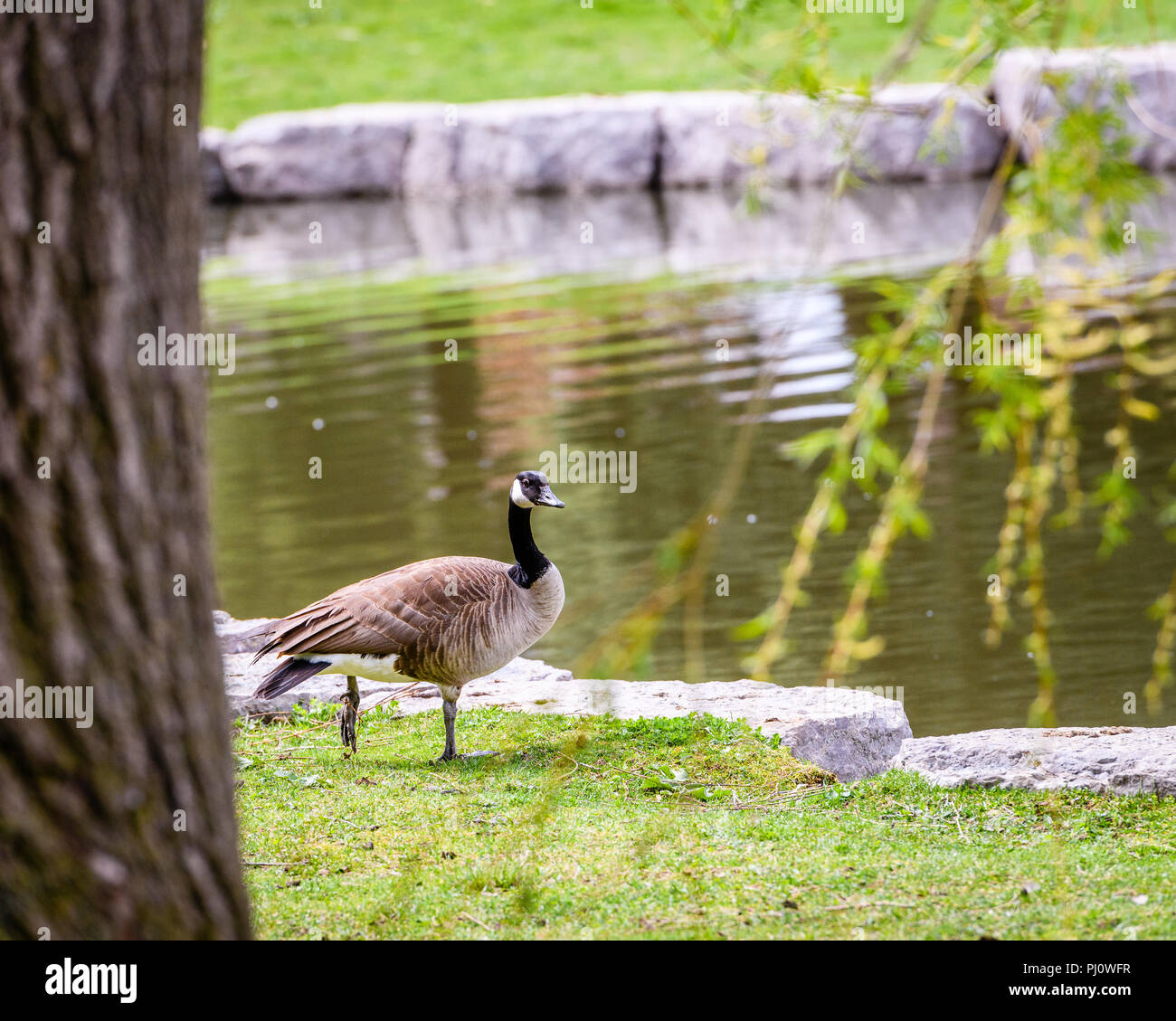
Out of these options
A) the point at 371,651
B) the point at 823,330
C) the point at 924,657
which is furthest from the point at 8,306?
the point at 823,330

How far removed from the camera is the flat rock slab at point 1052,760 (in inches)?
274

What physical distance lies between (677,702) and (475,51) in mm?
42453

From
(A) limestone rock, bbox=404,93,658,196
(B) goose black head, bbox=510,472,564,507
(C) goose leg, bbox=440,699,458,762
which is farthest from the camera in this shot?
(A) limestone rock, bbox=404,93,658,196

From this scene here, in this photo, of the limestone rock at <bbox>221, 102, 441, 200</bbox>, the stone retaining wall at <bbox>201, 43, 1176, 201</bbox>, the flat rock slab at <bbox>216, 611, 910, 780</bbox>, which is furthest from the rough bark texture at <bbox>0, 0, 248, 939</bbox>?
the limestone rock at <bbox>221, 102, 441, 200</bbox>

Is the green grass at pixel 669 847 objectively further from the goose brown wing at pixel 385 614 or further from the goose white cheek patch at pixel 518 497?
the goose white cheek patch at pixel 518 497

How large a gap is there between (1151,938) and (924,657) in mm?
5963

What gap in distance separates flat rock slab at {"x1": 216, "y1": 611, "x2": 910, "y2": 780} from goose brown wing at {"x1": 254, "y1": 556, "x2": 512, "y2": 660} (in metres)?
0.58

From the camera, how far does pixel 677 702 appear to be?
866 centimetres

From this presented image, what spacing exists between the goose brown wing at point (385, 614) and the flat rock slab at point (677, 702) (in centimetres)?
58

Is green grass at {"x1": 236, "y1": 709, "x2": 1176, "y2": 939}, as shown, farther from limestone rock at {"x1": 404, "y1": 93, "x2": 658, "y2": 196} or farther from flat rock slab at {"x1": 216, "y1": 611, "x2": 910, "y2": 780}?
limestone rock at {"x1": 404, "y1": 93, "x2": 658, "y2": 196}

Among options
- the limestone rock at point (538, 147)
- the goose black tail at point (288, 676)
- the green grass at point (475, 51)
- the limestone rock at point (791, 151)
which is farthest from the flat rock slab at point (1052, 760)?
the green grass at point (475, 51)

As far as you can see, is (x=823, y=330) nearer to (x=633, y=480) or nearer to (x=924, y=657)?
(x=633, y=480)

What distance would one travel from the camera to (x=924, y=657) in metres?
10.6

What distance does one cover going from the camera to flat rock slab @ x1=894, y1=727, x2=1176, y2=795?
6.96m
